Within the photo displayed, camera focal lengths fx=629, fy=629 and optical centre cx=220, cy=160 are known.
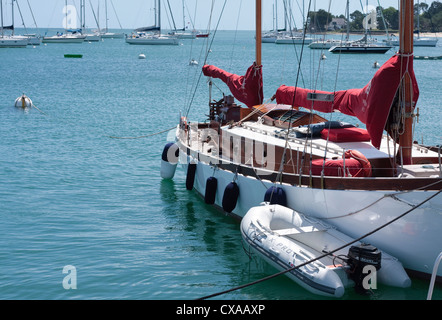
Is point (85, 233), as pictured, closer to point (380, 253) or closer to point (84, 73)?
point (380, 253)

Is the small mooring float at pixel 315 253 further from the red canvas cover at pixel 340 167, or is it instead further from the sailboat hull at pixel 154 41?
the sailboat hull at pixel 154 41

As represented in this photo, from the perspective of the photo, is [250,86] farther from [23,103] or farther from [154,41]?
[154,41]

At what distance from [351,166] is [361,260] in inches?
105

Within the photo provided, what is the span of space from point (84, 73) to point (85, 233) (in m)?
57.9

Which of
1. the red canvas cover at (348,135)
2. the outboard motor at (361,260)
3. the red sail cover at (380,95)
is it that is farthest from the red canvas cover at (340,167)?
the outboard motor at (361,260)

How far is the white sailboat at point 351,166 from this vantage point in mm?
13578

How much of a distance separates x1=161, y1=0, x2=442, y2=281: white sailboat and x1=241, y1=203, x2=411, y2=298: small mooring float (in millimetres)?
501

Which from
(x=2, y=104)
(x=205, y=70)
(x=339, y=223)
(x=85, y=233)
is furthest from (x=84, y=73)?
(x=339, y=223)

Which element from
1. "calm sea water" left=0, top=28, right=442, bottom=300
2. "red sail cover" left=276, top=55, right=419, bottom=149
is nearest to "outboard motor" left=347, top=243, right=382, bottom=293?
"calm sea water" left=0, top=28, right=442, bottom=300

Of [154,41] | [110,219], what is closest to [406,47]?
[110,219]

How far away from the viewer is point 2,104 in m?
46.3

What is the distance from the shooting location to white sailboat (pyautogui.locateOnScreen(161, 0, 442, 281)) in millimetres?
13578

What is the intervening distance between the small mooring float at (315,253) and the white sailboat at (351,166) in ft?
1.64

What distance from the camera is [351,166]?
1501cm
